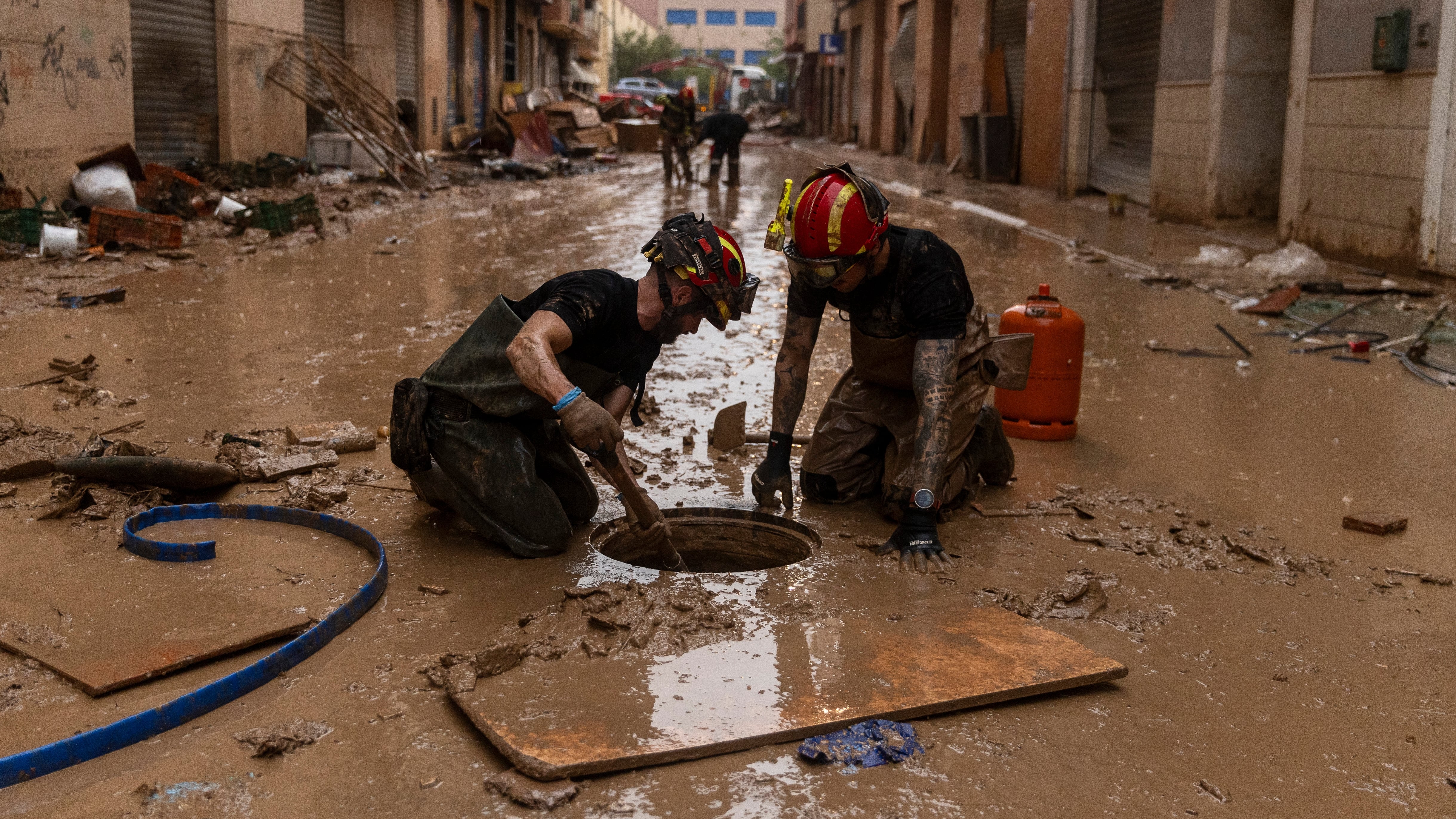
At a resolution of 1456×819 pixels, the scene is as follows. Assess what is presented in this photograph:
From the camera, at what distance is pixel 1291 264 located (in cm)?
990

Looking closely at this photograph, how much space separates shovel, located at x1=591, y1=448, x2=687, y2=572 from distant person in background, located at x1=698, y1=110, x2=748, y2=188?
14803mm

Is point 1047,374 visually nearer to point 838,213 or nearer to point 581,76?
point 838,213

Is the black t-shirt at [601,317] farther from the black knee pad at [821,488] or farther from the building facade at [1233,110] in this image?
the building facade at [1233,110]

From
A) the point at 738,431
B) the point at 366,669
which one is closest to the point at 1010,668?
the point at 366,669

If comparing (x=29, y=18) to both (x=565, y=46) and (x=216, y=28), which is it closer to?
(x=216, y=28)

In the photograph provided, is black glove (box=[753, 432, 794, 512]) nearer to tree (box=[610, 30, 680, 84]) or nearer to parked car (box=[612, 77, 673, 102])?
parked car (box=[612, 77, 673, 102])

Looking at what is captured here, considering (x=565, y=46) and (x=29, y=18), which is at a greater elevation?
(x=565, y=46)

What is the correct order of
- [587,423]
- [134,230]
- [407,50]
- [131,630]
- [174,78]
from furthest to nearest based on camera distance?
[407,50]
[174,78]
[134,230]
[587,423]
[131,630]

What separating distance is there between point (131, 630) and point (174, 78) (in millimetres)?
12991

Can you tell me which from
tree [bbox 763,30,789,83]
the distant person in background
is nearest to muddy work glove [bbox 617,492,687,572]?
the distant person in background

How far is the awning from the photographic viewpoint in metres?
47.4

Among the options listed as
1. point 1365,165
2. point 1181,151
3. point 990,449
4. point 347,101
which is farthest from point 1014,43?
point 990,449

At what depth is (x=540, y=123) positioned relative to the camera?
959 inches

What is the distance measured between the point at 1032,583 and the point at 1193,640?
52 cm
